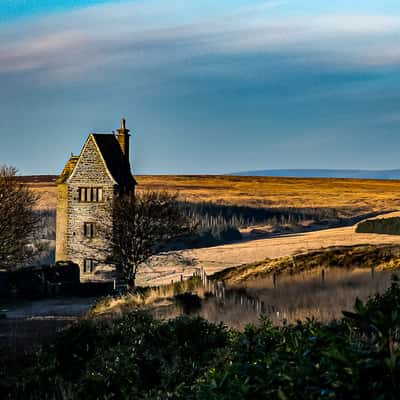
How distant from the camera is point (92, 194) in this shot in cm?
7056

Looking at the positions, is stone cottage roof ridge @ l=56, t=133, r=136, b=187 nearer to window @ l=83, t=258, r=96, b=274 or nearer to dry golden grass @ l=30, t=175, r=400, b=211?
window @ l=83, t=258, r=96, b=274

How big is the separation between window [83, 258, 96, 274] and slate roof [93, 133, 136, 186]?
24.4 feet

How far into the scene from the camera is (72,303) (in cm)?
5812

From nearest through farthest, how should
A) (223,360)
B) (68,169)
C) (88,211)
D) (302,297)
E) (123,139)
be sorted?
(223,360) → (302,297) → (88,211) → (123,139) → (68,169)

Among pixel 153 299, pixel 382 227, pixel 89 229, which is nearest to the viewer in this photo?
pixel 153 299

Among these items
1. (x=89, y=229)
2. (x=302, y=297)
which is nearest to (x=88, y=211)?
(x=89, y=229)

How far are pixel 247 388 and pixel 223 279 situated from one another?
2393 centimetres

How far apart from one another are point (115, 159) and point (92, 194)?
12.5 feet

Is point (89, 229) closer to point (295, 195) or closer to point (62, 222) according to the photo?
point (62, 222)

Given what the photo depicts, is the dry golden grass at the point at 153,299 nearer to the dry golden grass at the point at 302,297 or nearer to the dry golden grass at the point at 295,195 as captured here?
the dry golden grass at the point at 302,297

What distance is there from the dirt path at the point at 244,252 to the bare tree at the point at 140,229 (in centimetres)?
588

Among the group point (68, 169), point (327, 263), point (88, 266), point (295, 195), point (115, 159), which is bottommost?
point (88, 266)

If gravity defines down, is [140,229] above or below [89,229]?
above

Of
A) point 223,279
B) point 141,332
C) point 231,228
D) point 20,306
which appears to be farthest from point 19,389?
point 231,228
